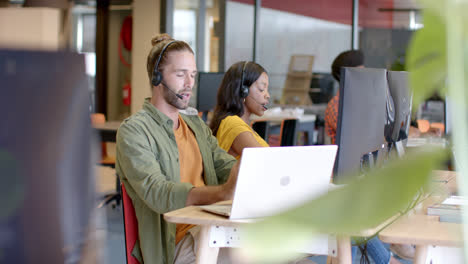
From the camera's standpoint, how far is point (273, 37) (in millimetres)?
6824

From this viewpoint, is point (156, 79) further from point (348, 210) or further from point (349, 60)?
point (349, 60)

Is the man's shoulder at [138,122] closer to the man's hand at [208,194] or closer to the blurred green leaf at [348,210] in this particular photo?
the man's hand at [208,194]

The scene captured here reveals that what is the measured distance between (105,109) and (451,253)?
7.71m

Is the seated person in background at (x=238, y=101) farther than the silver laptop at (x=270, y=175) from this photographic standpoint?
Yes

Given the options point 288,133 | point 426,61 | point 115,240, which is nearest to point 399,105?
point 426,61

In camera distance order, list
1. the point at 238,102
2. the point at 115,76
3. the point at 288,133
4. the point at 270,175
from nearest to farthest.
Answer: the point at 270,175, the point at 238,102, the point at 288,133, the point at 115,76

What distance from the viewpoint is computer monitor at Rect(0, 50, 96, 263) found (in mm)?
631

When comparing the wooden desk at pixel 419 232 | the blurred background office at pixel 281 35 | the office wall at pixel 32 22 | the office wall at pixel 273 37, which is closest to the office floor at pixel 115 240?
the wooden desk at pixel 419 232

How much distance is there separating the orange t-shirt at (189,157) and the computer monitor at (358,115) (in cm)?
64

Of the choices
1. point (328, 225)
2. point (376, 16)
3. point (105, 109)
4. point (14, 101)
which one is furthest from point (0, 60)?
point (105, 109)

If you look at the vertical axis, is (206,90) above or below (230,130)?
above

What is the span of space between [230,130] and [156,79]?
57 centimetres

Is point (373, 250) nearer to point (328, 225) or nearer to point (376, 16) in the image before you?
point (328, 225)

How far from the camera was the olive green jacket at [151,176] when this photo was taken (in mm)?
1817
